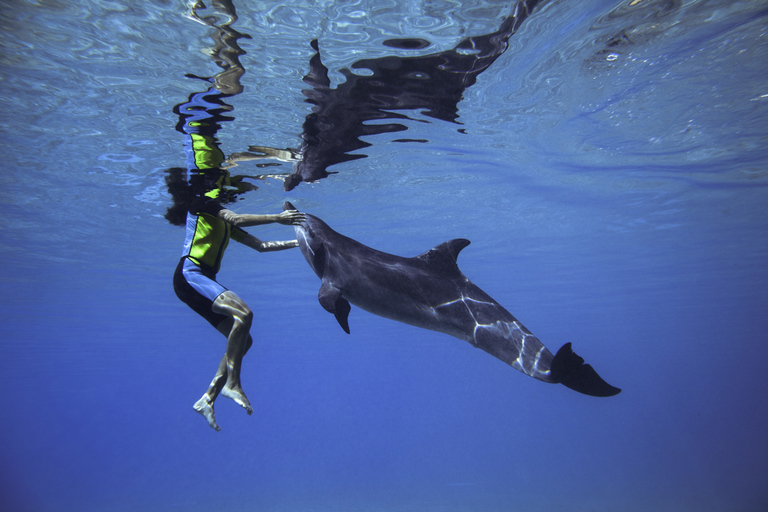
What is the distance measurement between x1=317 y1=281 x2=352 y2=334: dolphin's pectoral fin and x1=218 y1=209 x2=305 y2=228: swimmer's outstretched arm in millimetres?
1196

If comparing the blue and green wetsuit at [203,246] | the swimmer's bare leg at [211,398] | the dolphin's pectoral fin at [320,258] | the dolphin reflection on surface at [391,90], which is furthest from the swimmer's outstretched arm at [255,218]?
the dolphin reflection on surface at [391,90]

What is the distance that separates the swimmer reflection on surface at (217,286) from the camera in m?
4.72

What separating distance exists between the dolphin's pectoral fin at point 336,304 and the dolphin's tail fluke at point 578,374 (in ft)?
8.02

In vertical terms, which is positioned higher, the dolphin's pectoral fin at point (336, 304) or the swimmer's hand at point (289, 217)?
the swimmer's hand at point (289, 217)

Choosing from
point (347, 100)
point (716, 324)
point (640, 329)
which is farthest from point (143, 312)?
point (716, 324)

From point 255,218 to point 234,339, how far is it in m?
1.66

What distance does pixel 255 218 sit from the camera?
17.8 feet

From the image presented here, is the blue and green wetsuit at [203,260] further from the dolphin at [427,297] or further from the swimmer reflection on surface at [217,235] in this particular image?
the dolphin at [427,297]

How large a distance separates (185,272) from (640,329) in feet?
221

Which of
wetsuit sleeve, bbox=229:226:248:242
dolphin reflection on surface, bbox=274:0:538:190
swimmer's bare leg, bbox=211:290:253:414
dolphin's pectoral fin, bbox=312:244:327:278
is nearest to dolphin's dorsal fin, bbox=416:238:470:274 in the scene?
dolphin's pectoral fin, bbox=312:244:327:278

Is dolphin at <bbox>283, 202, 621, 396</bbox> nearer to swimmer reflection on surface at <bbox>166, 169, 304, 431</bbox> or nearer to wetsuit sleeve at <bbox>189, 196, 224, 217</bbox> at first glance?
swimmer reflection on surface at <bbox>166, 169, 304, 431</bbox>

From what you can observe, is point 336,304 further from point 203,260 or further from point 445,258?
point 203,260

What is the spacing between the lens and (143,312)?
104 feet

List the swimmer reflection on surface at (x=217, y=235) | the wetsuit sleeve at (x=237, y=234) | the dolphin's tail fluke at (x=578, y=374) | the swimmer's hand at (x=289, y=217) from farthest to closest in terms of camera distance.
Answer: the wetsuit sleeve at (x=237, y=234)
the swimmer's hand at (x=289, y=217)
the swimmer reflection on surface at (x=217, y=235)
the dolphin's tail fluke at (x=578, y=374)
